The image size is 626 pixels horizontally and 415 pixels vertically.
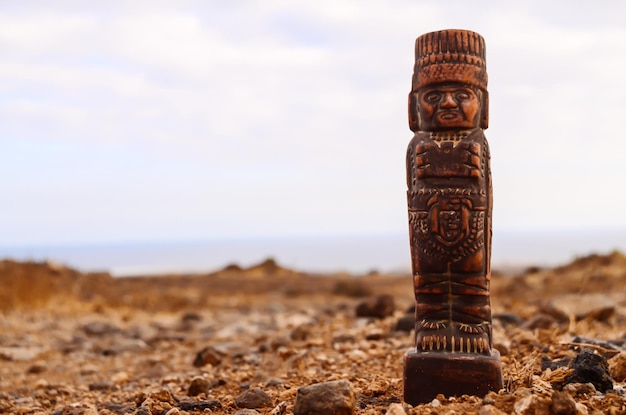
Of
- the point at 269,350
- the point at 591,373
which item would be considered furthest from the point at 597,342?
the point at 269,350

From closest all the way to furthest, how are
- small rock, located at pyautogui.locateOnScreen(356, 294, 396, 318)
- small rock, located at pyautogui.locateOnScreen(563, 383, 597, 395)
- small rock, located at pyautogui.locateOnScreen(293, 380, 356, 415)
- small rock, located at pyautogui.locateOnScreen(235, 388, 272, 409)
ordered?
small rock, located at pyautogui.locateOnScreen(293, 380, 356, 415), small rock, located at pyautogui.locateOnScreen(563, 383, 597, 395), small rock, located at pyautogui.locateOnScreen(235, 388, 272, 409), small rock, located at pyautogui.locateOnScreen(356, 294, 396, 318)

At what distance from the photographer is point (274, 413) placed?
193 inches

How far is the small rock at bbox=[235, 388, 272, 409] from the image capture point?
5301 millimetres

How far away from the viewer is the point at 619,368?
5.48 m

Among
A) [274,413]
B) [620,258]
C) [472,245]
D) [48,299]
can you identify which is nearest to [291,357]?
[274,413]

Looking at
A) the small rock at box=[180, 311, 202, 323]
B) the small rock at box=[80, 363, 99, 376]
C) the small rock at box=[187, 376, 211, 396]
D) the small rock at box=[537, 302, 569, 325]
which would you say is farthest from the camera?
the small rock at box=[180, 311, 202, 323]

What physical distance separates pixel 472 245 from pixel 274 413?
6.22 feet

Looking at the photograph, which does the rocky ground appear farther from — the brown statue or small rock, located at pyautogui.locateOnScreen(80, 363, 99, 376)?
the brown statue

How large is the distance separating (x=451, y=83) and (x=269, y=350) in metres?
4.72

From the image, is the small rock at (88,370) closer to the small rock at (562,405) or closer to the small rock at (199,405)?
the small rock at (199,405)

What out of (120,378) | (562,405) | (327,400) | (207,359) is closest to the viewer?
(562,405)

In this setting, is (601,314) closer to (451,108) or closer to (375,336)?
(375,336)

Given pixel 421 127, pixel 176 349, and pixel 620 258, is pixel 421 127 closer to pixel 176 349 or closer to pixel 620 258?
pixel 176 349

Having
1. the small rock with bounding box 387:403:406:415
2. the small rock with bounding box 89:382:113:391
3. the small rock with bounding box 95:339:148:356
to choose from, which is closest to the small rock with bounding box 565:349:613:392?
the small rock with bounding box 387:403:406:415
